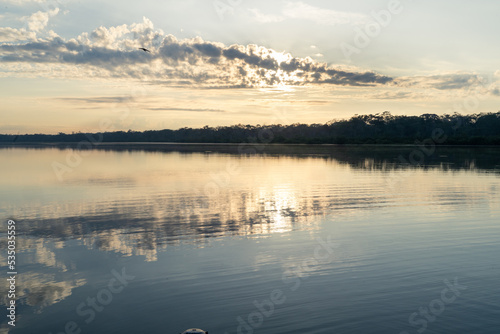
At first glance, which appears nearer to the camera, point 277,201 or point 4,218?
point 4,218

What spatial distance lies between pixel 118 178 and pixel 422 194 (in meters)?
26.3

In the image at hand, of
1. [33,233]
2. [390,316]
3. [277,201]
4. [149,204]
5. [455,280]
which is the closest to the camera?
[390,316]

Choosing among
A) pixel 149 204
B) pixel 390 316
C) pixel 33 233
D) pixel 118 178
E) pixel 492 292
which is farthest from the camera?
pixel 118 178

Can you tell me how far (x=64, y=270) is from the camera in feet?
38.7

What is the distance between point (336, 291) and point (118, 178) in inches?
1247

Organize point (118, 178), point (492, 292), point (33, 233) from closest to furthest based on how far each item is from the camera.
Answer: point (492, 292)
point (33, 233)
point (118, 178)

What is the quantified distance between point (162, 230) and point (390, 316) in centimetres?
1037

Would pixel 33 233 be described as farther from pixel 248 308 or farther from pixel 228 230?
pixel 248 308

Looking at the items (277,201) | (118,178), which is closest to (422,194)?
(277,201)

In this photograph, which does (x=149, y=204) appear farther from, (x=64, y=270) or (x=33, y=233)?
(x=64, y=270)

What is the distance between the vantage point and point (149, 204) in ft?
77.1

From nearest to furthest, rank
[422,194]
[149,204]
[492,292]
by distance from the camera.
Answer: [492,292] < [149,204] < [422,194]

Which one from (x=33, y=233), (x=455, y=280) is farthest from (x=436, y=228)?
(x=33, y=233)

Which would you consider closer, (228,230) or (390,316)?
(390,316)
